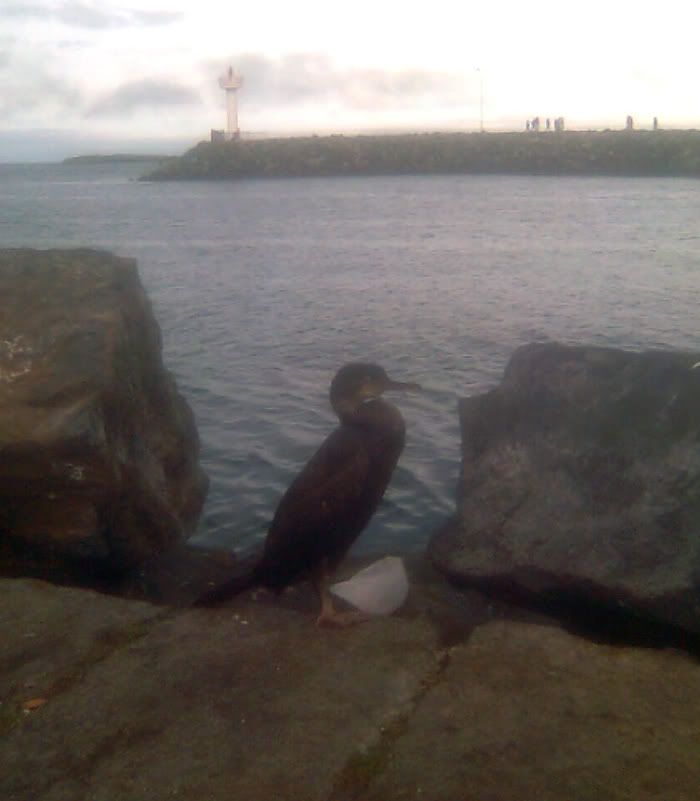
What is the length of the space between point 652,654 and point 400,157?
203ft

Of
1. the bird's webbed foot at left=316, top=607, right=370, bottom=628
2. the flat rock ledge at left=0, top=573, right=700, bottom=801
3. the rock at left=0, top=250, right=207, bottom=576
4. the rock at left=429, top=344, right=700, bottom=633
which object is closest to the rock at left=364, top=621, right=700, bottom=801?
the flat rock ledge at left=0, top=573, right=700, bottom=801

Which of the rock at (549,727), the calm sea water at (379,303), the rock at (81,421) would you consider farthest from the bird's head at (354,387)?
the calm sea water at (379,303)

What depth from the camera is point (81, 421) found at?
425 cm

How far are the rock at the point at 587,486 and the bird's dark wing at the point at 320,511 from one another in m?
0.83

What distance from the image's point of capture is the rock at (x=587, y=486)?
3.80 m

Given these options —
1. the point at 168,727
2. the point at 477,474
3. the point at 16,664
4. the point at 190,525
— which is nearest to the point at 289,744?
the point at 168,727

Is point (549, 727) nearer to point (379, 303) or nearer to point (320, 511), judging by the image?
point (320, 511)

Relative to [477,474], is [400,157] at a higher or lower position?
higher

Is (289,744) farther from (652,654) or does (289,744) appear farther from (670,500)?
(670,500)

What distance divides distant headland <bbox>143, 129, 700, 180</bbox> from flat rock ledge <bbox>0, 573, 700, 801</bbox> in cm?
5487

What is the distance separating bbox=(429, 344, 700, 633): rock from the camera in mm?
3799

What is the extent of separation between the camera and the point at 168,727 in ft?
8.25

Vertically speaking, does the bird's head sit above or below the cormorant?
above

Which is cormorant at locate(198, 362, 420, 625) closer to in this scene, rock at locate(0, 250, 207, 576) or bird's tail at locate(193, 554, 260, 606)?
bird's tail at locate(193, 554, 260, 606)
